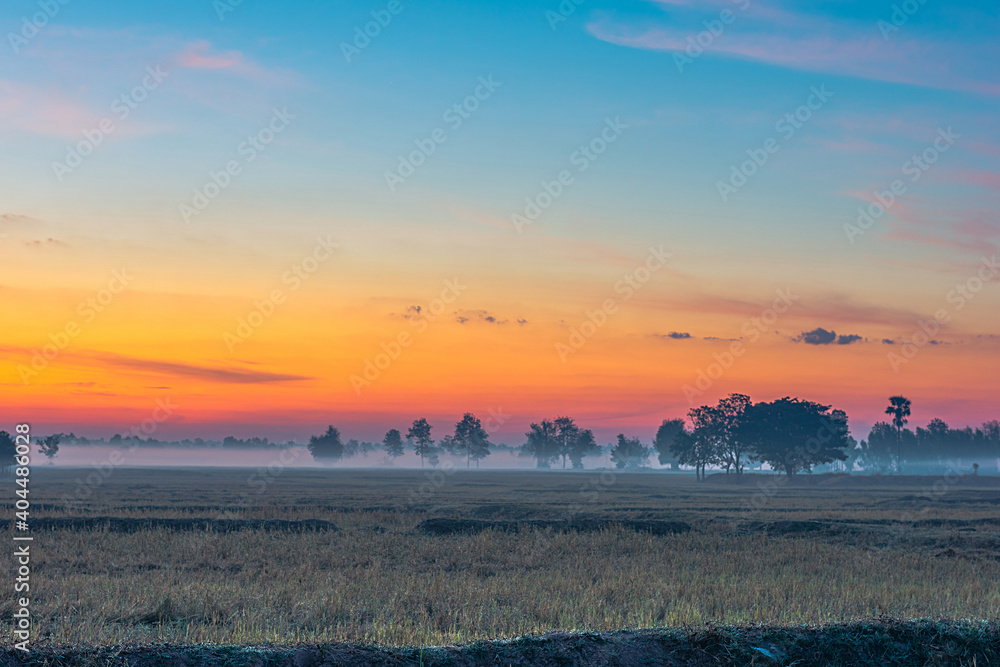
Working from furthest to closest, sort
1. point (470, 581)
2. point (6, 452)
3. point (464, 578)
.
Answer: point (6, 452) → point (464, 578) → point (470, 581)

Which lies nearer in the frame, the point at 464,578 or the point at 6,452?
the point at 464,578

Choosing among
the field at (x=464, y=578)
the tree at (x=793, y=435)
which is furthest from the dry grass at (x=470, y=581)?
the tree at (x=793, y=435)

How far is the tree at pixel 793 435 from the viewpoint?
14850 cm

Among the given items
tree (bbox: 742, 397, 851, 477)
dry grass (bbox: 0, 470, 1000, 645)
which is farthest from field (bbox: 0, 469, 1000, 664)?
tree (bbox: 742, 397, 851, 477)

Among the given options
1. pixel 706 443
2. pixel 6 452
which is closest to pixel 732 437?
pixel 706 443

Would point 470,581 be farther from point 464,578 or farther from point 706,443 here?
point 706,443

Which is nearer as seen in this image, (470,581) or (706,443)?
(470,581)

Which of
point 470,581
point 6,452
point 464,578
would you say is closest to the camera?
point 470,581

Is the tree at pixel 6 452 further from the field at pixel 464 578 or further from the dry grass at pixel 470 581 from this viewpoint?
the dry grass at pixel 470 581

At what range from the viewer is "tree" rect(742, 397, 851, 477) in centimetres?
14850

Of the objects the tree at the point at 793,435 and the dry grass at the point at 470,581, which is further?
the tree at the point at 793,435

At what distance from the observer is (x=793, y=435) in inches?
5925

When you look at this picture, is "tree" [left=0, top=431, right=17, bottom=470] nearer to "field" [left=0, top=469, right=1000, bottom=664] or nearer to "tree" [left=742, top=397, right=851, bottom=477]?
"field" [left=0, top=469, right=1000, bottom=664]

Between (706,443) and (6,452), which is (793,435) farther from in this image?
(6,452)
